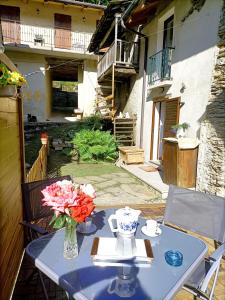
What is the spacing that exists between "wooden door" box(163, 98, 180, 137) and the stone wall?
49.4 inches

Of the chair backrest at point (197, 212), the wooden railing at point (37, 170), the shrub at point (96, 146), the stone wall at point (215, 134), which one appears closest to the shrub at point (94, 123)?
the shrub at point (96, 146)

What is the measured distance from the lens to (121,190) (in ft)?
20.1

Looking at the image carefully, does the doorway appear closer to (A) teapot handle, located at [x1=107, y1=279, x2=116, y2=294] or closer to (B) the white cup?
(B) the white cup

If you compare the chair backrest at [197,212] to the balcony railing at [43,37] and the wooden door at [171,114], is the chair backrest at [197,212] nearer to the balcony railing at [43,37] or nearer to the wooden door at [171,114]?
the wooden door at [171,114]

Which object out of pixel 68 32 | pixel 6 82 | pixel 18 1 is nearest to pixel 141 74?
pixel 6 82

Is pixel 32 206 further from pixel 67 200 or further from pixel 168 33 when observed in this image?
pixel 168 33

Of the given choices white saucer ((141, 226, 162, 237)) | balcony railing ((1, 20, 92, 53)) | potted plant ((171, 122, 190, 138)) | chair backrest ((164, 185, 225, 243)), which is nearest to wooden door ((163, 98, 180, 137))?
potted plant ((171, 122, 190, 138))

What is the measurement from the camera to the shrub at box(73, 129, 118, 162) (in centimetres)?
934

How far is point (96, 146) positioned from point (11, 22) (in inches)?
493

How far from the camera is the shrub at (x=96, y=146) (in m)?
9.34

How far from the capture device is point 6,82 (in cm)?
199

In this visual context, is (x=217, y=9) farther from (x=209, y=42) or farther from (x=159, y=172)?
(x=159, y=172)

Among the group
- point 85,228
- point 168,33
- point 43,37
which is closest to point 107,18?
point 168,33

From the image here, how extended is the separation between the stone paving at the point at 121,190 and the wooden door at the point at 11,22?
1351 centimetres
